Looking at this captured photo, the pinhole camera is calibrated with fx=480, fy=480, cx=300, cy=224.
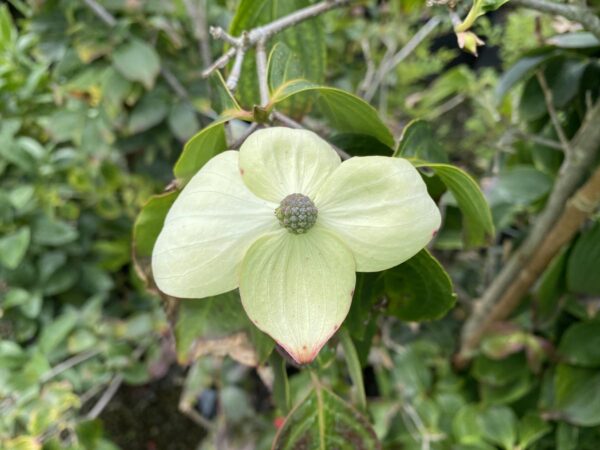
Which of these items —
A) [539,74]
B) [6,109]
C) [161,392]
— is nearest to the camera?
[539,74]

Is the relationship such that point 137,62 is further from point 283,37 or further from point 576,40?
point 576,40

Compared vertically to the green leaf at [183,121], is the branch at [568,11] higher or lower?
higher

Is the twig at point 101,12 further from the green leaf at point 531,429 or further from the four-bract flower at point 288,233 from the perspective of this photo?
the green leaf at point 531,429

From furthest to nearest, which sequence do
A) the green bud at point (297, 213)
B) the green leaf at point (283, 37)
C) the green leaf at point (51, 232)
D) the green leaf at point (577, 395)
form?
1. the green leaf at point (51, 232)
2. the green leaf at point (577, 395)
3. the green leaf at point (283, 37)
4. the green bud at point (297, 213)

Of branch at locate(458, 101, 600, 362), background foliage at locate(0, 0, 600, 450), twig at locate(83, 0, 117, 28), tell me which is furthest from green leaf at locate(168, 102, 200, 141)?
branch at locate(458, 101, 600, 362)

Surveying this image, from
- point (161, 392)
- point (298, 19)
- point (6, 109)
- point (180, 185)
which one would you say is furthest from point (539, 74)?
point (161, 392)

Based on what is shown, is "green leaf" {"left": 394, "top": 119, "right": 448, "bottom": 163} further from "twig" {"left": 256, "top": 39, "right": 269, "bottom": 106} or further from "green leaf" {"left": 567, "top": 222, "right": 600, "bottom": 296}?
"green leaf" {"left": 567, "top": 222, "right": 600, "bottom": 296}

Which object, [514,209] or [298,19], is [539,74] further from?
[298,19]

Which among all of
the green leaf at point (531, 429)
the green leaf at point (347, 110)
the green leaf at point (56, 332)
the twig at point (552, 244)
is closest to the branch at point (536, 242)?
the twig at point (552, 244)
